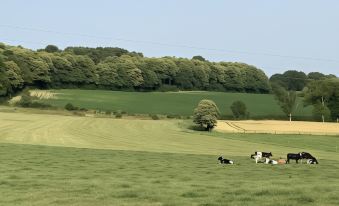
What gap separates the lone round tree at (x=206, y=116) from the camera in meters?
91.0

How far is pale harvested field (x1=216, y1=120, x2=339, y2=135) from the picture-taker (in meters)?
92.4

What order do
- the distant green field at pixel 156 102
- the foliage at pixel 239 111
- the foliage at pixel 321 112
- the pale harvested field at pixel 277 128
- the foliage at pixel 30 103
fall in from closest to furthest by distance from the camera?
1. the pale harvested field at pixel 277 128
2. the foliage at pixel 30 103
3. the foliage at pixel 239 111
4. the foliage at pixel 321 112
5. the distant green field at pixel 156 102

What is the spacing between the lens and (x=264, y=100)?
158 meters

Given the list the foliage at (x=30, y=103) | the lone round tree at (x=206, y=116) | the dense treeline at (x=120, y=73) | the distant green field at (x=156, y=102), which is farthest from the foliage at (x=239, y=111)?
the dense treeline at (x=120, y=73)

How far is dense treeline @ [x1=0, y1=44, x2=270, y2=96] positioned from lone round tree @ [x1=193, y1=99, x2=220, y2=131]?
2076 inches

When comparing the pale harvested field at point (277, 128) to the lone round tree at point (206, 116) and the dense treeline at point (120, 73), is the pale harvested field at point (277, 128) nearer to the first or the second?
the lone round tree at point (206, 116)

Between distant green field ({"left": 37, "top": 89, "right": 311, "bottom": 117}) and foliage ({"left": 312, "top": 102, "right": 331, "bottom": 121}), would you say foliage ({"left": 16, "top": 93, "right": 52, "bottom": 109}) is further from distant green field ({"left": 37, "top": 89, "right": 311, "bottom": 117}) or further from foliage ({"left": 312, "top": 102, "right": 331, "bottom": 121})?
foliage ({"left": 312, "top": 102, "right": 331, "bottom": 121})

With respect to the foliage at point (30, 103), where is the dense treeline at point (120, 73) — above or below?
above

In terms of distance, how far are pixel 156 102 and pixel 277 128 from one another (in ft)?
159

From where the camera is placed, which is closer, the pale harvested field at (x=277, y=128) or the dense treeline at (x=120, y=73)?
the pale harvested field at (x=277, y=128)

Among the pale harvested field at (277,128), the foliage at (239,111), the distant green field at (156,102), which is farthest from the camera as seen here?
the distant green field at (156,102)

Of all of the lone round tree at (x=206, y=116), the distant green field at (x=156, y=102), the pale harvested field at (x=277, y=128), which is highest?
the distant green field at (x=156, y=102)

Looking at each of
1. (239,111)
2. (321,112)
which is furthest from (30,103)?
(321,112)

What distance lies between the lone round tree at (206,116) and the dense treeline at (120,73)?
173 feet
